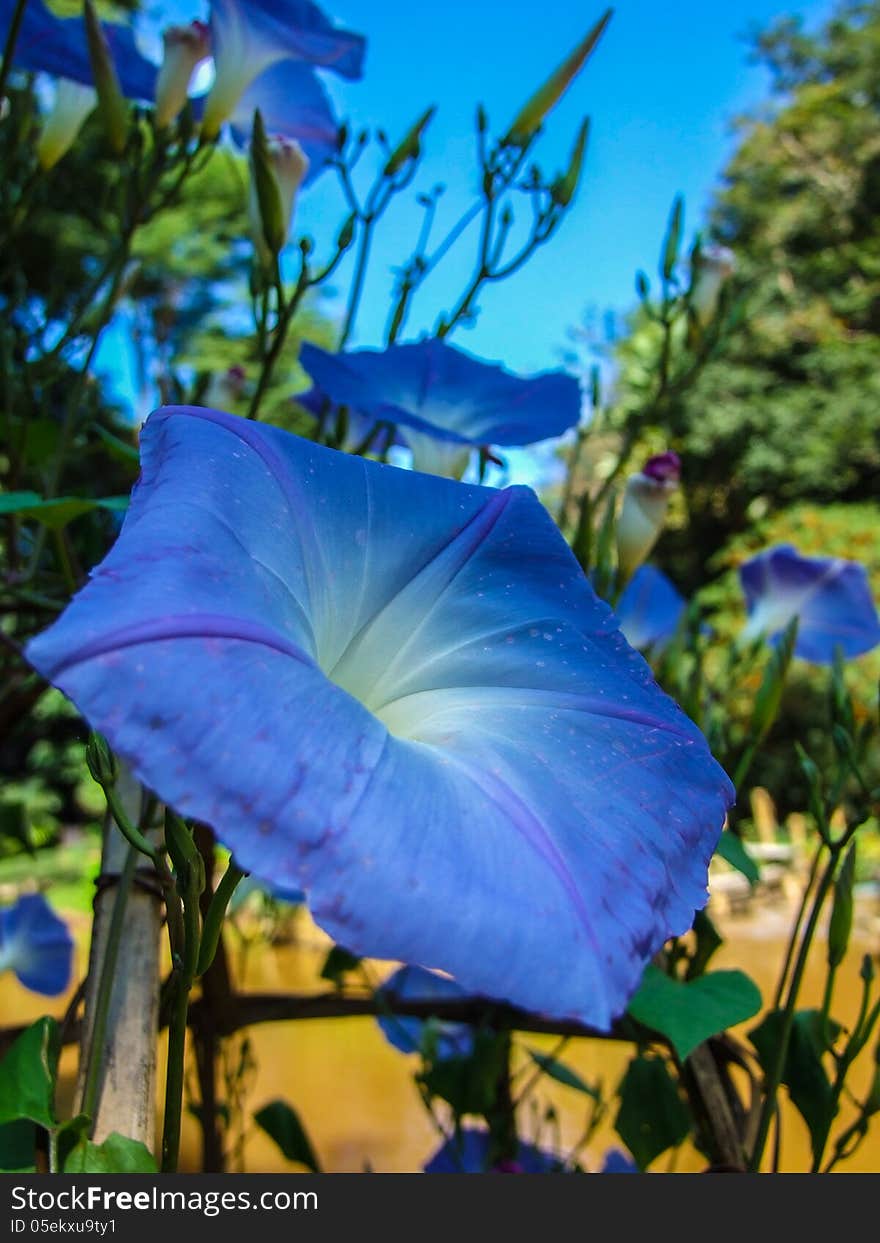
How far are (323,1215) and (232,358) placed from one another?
12.0 meters

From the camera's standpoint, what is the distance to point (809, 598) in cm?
80

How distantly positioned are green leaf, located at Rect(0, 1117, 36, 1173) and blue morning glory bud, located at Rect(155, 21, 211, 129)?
1.91ft

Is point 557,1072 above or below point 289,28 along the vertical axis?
below

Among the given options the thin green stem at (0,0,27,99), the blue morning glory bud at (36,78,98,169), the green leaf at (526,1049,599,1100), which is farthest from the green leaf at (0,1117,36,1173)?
the blue morning glory bud at (36,78,98,169)

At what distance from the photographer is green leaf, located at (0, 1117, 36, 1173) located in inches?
13.8

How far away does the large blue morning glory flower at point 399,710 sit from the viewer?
0.22m

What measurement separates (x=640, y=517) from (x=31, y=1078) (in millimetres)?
476

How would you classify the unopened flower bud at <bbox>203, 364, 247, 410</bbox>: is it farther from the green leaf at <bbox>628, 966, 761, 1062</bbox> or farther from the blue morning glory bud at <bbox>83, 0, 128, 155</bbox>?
the green leaf at <bbox>628, 966, 761, 1062</bbox>

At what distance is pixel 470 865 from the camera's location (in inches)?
9.6

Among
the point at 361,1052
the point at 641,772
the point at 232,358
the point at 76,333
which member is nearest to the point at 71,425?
the point at 76,333

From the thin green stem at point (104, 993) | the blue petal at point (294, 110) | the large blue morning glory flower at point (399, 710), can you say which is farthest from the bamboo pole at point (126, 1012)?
the blue petal at point (294, 110)

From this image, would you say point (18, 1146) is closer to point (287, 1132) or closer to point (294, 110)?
point (287, 1132)

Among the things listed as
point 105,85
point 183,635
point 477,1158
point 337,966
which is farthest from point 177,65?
point 477,1158

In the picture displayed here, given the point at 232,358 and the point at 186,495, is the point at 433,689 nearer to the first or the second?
the point at 186,495
